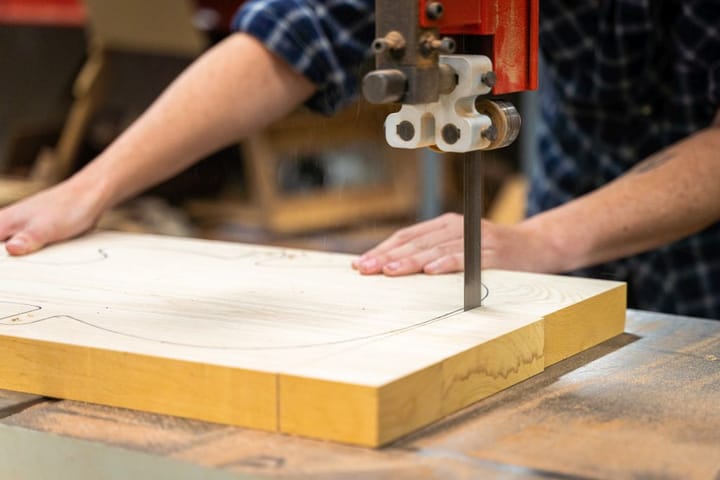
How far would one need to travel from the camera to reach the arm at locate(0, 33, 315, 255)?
156cm

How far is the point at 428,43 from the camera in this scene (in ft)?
3.24

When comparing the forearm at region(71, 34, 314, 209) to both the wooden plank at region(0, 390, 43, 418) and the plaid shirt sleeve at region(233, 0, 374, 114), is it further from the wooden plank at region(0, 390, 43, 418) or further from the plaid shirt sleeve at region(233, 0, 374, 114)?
the wooden plank at region(0, 390, 43, 418)

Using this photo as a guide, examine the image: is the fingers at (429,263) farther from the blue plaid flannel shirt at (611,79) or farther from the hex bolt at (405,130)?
the blue plaid flannel shirt at (611,79)

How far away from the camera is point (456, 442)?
3.00ft

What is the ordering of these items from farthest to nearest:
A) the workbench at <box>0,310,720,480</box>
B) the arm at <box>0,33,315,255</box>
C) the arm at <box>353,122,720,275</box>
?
1. the arm at <box>0,33,315,255</box>
2. the arm at <box>353,122,720,275</box>
3. the workbench at <box>0,310,720,480</box>

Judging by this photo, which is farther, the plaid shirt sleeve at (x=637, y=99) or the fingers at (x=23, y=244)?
the plaid shirt sleeve at (x=637, y=99)

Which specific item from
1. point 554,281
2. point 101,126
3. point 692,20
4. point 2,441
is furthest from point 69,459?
point 101,126

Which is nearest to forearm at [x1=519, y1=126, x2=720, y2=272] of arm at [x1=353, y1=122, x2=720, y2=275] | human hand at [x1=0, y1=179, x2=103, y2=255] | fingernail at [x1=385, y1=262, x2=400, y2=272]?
arm at [x1=353, y1=122, x2=720, y2=275]

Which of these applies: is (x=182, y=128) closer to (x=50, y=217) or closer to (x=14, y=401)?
(x=50, y=217)

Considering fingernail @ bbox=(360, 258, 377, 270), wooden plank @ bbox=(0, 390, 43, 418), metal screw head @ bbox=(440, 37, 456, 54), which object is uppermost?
metal screw head @ bbox=(440, 37, 456, 54)

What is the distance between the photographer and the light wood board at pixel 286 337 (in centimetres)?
91

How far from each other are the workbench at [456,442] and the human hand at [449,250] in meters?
0.27

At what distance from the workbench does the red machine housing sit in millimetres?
303

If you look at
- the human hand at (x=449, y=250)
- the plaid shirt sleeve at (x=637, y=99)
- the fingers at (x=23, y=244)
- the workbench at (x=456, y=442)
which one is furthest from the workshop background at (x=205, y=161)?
the workbench at (x=456, y=442)
